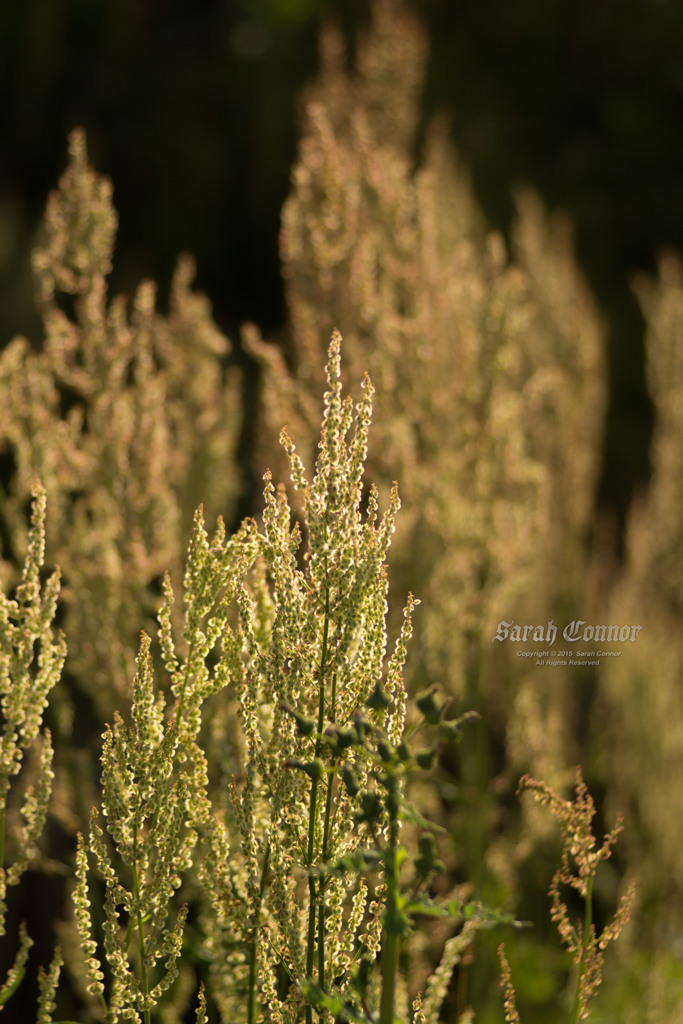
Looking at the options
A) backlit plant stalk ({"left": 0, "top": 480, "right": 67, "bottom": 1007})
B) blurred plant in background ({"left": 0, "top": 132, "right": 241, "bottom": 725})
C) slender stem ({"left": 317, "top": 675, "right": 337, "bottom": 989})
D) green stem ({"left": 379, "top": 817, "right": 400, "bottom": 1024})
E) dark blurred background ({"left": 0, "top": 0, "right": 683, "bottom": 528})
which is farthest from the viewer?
dark blurred background ({"left": 0, "top": 0, "right": 683, "bottom": 528})

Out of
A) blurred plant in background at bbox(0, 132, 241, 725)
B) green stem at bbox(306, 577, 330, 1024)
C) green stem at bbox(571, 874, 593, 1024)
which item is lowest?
green stem at bbox(571, 874, 593, 1024)

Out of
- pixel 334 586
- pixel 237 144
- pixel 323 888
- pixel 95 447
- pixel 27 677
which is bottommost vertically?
pixel 323 888

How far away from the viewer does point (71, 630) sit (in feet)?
8.72

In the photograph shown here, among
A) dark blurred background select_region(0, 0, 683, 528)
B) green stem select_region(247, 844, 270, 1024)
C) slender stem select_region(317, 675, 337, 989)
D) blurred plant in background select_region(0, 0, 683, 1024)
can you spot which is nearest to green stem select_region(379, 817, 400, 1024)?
blurred plant in background select_region(0, 0, 683, 1024)

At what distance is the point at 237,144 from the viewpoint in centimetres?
944

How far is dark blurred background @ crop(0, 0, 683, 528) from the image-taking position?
29.9 ft

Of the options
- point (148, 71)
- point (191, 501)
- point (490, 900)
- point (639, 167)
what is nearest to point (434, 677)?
point (490, 900)

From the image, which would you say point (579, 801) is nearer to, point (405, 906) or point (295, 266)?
point (405, 906)

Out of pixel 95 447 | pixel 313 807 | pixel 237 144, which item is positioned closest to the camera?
pixel 313 807

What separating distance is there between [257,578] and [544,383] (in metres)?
2.38

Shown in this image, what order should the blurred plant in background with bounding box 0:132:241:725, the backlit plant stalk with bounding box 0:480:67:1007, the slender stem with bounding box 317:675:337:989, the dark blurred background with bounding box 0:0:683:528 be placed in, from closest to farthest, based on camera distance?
the slender stem with bounding box 317:675:337:989 → the backlit plant stalk with bounding box 0:480:67:1007 → the blurred plant in background with bounding box 0:132:241:725 → the dark blurred background with bounding box 0:0:683:528

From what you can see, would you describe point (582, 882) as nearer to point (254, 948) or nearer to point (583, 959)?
point (583, 959)

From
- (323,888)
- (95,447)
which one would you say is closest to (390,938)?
(323,888)

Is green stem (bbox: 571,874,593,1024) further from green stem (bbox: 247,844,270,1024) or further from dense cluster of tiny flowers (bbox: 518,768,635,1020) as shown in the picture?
green stem (bbox: 247,844,270,1024)
